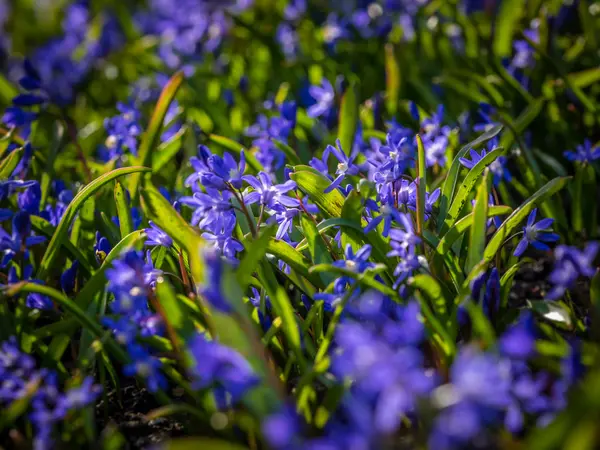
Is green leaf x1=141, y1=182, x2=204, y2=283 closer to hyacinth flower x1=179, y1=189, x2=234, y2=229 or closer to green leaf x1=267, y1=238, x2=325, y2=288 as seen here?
hyacinth flower x1=179, y1=189, x2=234, y2=229

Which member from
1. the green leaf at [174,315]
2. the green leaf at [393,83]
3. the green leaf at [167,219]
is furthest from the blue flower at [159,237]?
the green leaf at [393,83]

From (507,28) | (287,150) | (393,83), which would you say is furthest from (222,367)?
(507,28)

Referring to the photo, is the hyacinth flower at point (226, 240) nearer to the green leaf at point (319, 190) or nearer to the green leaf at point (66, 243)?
the green leaf at point (319, 190)

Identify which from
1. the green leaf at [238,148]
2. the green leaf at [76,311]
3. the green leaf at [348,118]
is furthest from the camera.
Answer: the green leaf at [348,118]

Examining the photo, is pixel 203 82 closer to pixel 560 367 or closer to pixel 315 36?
pixel 315 36

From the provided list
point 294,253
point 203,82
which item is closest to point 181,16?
point 203,82

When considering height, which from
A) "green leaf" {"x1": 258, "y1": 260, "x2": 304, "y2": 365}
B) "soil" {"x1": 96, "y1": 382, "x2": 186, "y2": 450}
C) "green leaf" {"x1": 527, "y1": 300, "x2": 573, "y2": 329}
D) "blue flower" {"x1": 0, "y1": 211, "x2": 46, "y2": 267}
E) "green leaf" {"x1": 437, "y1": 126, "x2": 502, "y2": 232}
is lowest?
"soil" {"x1": 96, "y1": 382, "x2": 186, "y2": 450}

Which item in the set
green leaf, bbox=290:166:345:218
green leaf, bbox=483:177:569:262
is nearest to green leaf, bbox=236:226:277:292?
green leaf, bbox=290:166:345:218
